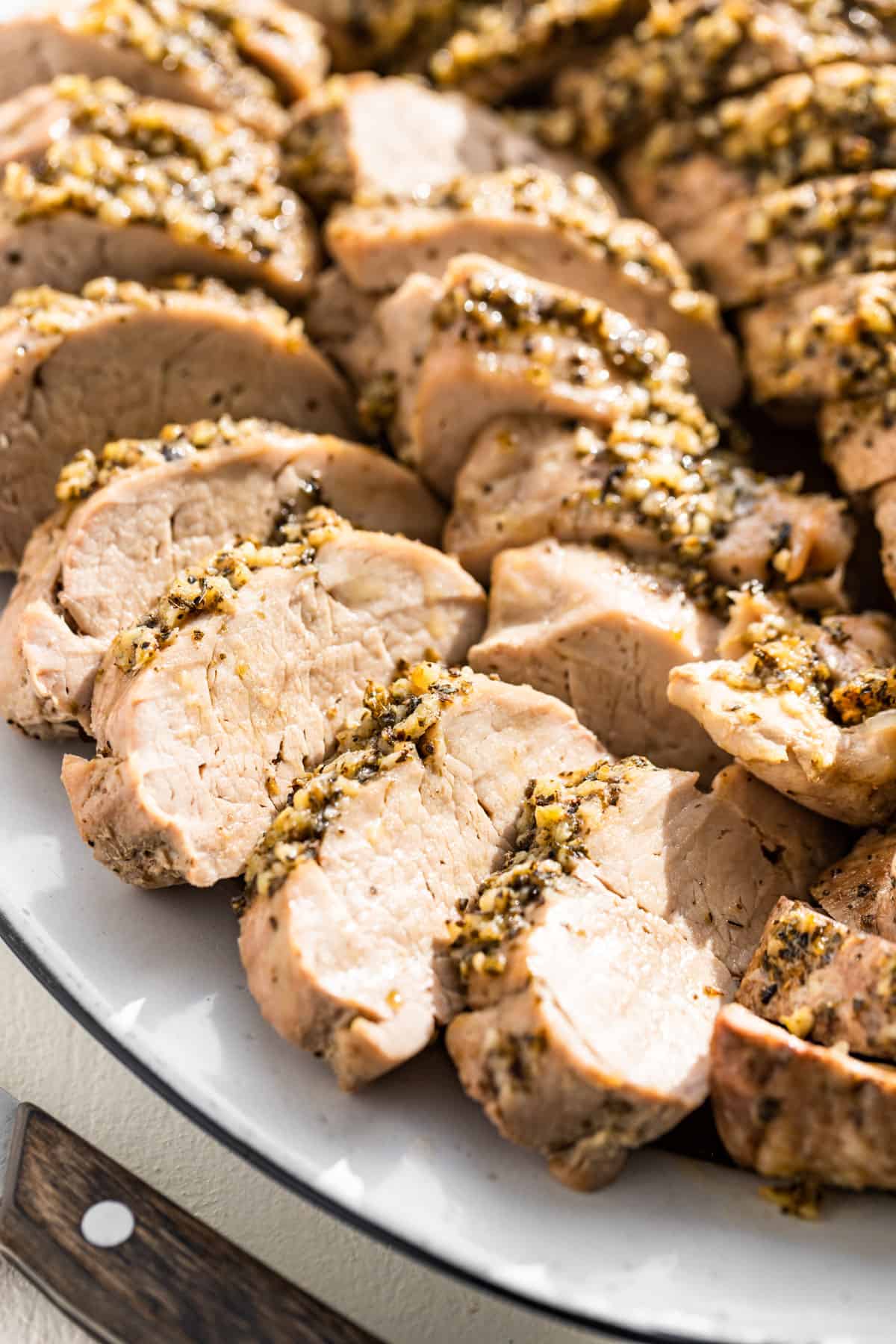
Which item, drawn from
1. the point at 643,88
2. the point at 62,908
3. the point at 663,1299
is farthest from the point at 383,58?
the point at 663,1299

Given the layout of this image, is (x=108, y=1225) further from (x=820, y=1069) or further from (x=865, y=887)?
(x=865, y=887)

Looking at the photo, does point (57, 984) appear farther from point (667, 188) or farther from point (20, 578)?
point (667, 188)

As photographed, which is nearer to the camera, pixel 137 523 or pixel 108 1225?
pixel 108 1225

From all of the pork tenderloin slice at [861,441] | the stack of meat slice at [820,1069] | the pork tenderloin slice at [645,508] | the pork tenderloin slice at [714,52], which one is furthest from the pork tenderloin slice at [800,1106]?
the pork tenderloin slice at [714,52]

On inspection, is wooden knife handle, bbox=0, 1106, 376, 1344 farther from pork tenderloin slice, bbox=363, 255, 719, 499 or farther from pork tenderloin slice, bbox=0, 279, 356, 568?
pork tenderloin slice, bbox=363, 255, 719, 499

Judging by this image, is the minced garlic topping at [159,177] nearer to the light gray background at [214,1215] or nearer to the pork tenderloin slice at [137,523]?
the pork tenderloin slice at [137,523]

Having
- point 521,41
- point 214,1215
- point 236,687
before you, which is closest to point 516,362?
point 236,687
